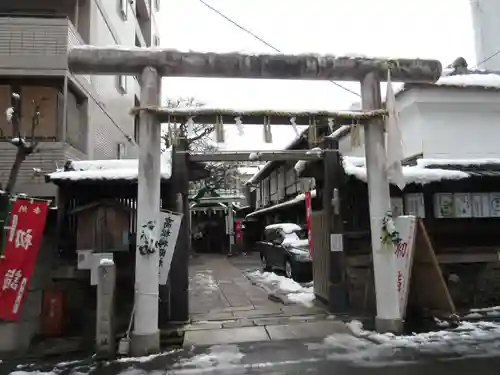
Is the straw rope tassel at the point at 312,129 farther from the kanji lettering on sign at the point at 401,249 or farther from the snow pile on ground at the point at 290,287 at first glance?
the snow pile on ground at the point at 290,287

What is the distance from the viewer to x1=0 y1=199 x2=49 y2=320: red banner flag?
26.0 feet

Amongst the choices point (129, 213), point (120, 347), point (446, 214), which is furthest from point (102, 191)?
point (446, 214)

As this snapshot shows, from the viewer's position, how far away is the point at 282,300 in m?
12.0

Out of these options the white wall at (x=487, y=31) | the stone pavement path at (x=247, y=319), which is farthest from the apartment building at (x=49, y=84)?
the white wall at (x=487, y=31)

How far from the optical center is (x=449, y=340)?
25.7ft

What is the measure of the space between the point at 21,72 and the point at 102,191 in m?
5.77

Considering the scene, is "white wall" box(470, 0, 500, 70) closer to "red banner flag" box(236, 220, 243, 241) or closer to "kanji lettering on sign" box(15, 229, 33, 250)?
"kanji lettering on sign" box(15, 229, 33, 250)

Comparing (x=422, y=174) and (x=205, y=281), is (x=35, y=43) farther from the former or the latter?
(x=422, y=174)

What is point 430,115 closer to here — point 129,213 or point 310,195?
point 310,195

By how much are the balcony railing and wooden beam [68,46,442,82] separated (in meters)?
5.79

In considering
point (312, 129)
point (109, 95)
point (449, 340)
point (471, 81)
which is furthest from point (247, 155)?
point (109, 95)

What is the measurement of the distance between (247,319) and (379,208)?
415 cm

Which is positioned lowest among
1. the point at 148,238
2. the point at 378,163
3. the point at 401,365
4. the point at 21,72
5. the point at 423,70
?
the point at 401,365

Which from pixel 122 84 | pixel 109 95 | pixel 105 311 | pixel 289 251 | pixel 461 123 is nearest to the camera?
pixel 105 311
